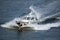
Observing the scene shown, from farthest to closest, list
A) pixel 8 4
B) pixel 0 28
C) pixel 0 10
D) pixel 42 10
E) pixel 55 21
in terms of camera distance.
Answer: pixel 8 4
pixel 0 10
pixel 42 10
pixel 55 21
pixel 0 28

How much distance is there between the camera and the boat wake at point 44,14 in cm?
3027

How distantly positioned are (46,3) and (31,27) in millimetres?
6850

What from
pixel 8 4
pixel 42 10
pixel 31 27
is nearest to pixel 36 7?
pixel 42 10

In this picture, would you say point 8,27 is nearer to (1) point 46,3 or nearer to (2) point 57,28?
(2) point 57,28

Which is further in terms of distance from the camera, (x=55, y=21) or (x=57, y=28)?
(x=55, y=21)

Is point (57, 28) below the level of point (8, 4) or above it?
below

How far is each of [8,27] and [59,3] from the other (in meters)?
7.24

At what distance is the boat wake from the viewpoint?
3027cm

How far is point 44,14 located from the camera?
112ft

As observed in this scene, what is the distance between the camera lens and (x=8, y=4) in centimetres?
4381

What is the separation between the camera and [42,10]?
3484 centimetres

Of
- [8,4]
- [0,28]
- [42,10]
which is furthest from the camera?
[8,4]

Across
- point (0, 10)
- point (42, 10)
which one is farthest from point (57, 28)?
point (0, 10)

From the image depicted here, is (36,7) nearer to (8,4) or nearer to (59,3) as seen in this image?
(59,3)
